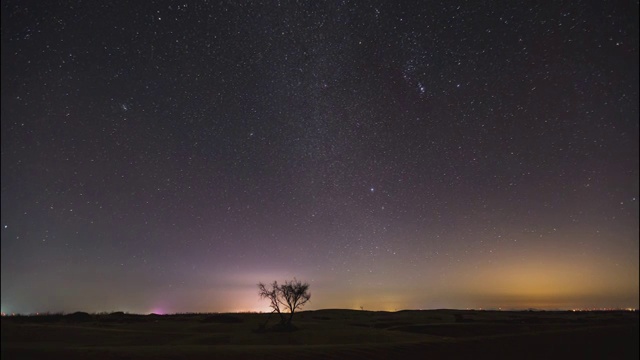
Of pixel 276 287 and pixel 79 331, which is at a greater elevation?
pixel 276 287

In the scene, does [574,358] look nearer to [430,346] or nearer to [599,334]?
[430,346]

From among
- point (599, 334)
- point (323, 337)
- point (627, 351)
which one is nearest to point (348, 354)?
point (323, 337)

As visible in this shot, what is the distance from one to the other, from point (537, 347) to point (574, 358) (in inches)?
126

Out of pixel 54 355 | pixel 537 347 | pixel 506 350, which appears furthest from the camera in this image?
pixel 537 347

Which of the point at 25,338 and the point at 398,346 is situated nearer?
the point at 25,338

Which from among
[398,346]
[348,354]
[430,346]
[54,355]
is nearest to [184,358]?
[54,355]

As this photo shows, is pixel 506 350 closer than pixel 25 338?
No

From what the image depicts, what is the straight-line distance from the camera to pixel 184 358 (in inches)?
676

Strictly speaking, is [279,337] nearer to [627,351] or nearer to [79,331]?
[79,331]

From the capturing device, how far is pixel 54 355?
16016 millimetres

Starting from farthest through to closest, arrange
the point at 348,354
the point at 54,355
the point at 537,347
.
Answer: the point at 537,347
the point at 348,354
the point at 54,355

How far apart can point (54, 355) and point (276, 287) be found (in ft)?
95.9

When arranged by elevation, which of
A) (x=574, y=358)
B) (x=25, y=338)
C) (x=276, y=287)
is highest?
(x=276, y=287)

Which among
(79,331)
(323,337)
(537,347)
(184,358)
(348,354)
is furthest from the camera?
(323,337)
